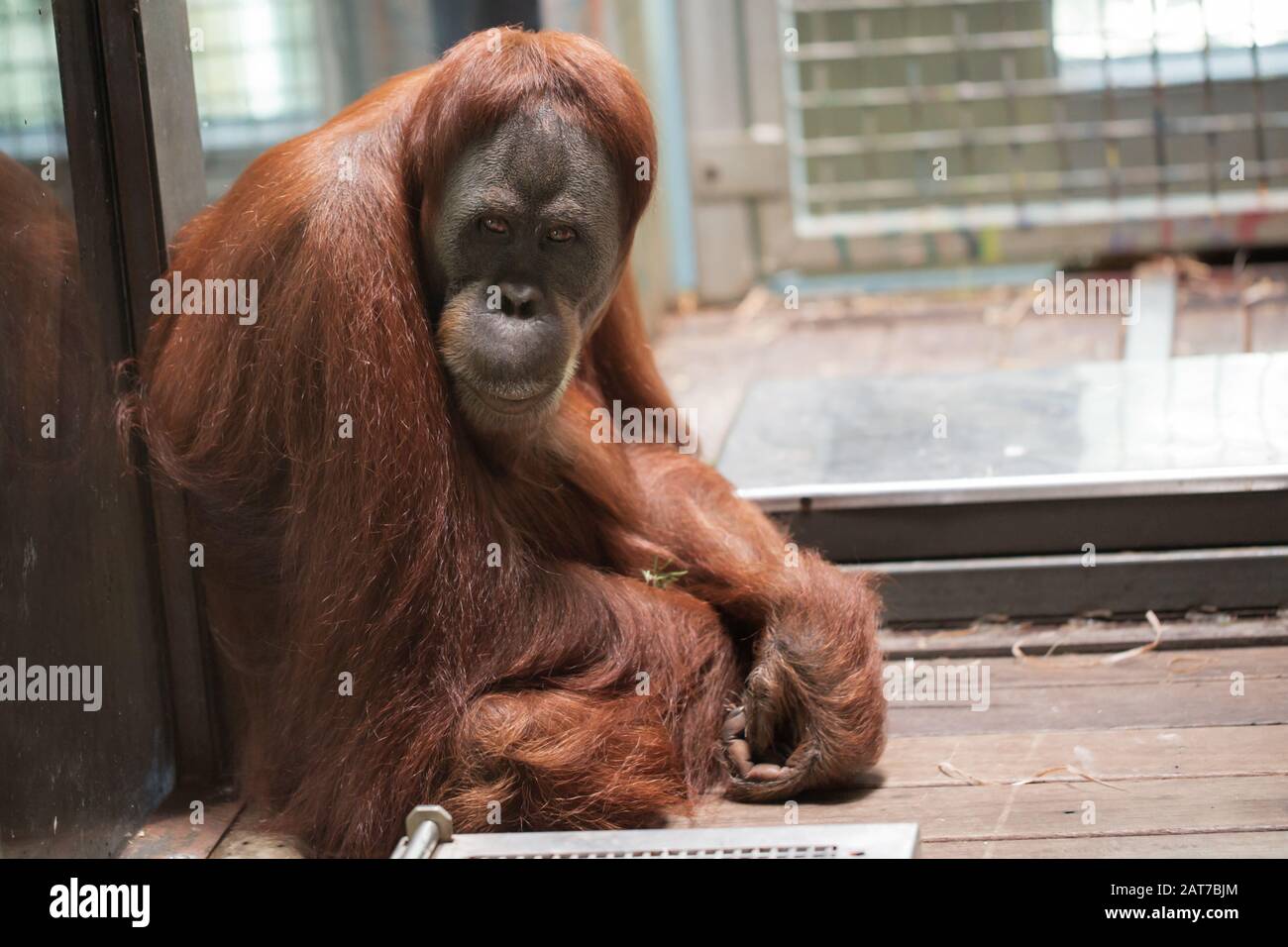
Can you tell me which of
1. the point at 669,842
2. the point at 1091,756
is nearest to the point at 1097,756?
the point at 1091,756

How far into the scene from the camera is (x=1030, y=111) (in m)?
6.34

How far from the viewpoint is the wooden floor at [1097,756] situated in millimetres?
2445

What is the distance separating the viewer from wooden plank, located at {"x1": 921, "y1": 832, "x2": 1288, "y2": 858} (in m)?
2.33

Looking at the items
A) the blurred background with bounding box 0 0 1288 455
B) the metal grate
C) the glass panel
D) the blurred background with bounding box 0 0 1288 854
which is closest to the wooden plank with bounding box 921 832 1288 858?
the blurred background with bounding box 0 0 1288 854

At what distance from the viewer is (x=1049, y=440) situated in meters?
3.79

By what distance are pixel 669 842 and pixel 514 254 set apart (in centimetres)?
93

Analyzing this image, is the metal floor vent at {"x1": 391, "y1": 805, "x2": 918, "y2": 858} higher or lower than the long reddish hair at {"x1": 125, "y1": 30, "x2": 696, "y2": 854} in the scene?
lower

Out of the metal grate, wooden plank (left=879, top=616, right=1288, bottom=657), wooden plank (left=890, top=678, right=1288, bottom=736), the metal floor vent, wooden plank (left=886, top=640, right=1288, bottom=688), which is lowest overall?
wooden plank (left=890, top=678, right=1288, bottom=736)

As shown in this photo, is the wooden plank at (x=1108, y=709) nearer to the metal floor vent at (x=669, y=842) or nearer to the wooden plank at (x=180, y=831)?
the metal floor vent at (x=669, y=842)

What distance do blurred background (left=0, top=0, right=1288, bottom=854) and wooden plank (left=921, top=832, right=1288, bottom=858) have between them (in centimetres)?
110

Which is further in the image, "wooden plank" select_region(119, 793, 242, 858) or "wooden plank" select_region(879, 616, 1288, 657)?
"wooden plank" select_region(879, 616, 1288, 657)

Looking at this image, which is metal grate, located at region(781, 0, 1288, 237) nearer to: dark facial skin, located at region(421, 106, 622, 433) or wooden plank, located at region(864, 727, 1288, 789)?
wooden plank, located at region(864, 727, 1288, 789)
